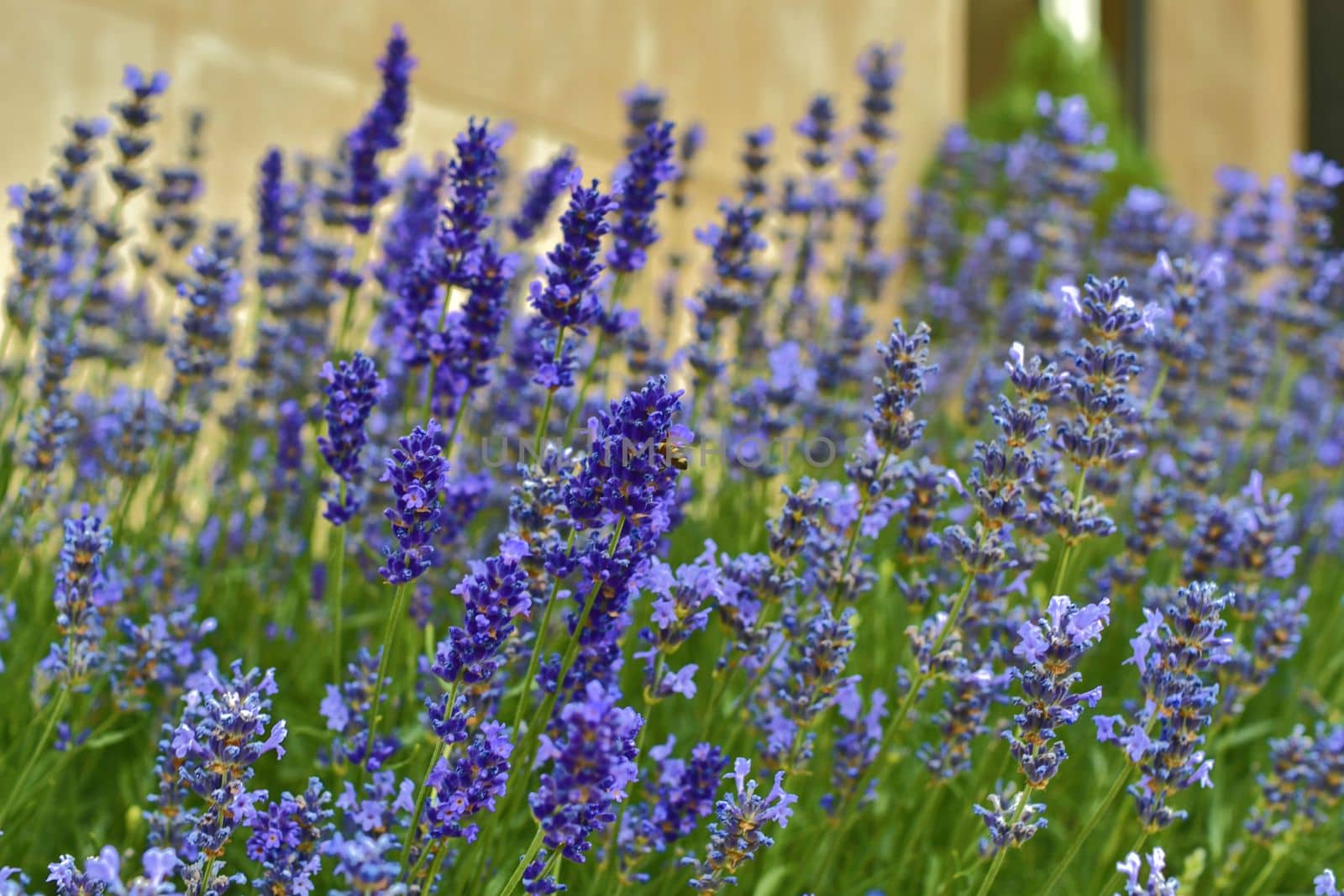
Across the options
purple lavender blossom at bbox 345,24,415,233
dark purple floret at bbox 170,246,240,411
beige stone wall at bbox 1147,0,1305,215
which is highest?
beige stone wall at bbox 1147,0,1305,215

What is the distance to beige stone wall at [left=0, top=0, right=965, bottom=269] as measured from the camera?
4.79m

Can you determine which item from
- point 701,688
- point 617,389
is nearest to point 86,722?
point 701,688

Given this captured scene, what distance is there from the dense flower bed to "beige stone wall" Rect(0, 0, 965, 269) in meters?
1.37

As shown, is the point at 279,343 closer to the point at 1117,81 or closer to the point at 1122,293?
the point at 1122,293

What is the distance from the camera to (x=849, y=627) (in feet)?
5.73

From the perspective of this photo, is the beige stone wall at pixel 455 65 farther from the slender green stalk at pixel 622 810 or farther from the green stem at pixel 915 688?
the green stem at pixel 915 688

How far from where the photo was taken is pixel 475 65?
6254 millimetres

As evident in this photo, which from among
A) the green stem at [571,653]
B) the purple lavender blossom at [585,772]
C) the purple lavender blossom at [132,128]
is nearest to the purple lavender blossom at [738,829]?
the purple lavender blossom at [585,772]

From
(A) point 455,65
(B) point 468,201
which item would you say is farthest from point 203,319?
(A) point 455,65

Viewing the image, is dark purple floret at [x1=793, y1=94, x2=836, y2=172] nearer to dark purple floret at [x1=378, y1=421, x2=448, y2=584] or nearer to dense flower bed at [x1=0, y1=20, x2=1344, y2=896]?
dense flower bed at [x1=0, y1=20, x2=1344, y2=896]

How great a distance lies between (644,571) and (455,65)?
16.8ft

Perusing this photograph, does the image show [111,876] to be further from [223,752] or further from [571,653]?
[571,653]

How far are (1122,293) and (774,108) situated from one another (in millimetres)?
6410

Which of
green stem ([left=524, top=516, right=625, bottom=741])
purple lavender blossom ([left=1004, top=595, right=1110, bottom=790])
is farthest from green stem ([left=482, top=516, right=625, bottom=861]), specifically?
purple lavender blossom ([left=1004, top=595, right=1110, bottom=790])
